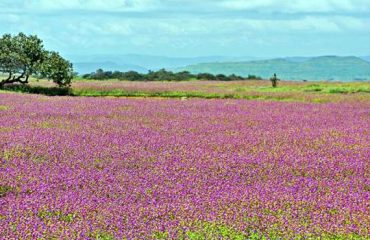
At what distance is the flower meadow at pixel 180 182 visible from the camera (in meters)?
6.68

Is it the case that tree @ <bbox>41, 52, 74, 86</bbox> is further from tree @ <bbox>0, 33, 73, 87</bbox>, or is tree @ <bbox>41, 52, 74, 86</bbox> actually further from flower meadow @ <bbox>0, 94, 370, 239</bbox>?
flower meadow @ <bbox>0, 94, 370, 239</bbox>

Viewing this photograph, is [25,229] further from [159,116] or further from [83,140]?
[159,116]

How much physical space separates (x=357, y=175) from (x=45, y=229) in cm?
591

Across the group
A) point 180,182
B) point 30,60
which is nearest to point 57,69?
point 30,60

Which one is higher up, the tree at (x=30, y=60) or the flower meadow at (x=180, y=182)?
the tree at (x=30, y=60)

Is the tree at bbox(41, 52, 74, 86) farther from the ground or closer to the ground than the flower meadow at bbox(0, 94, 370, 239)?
farther from the ground

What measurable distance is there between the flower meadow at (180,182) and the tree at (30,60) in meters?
26.2

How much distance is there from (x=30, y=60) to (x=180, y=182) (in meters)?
36.5

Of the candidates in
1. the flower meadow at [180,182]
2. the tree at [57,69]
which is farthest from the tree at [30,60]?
the flower meadow at [180,182]

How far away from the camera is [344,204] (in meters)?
7.82

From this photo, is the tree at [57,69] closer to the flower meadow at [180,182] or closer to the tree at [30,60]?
the tree at [30,60]

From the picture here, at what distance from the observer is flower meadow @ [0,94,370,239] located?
668 cm

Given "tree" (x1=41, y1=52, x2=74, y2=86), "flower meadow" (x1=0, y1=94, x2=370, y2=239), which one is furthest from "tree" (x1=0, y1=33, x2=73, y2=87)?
"flower meadow" (x1=0, y1=94, x2=370, y2=239)

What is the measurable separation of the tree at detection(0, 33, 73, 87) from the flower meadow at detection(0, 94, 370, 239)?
2622 centimetres
